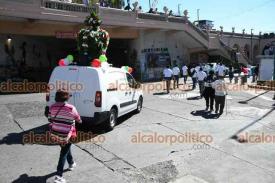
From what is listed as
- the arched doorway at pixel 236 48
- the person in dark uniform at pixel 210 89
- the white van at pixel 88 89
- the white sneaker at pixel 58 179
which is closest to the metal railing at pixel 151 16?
the person in dark uniform at pixel 210 89

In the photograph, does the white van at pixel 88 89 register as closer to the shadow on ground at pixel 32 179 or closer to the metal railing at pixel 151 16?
the shadow on ground at pixel 32 179

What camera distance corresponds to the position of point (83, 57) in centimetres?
1123

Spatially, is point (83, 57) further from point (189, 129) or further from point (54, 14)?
point (54, 14)

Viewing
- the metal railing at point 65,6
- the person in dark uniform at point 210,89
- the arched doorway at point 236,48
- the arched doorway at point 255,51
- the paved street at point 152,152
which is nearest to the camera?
the paved street at point 152,152

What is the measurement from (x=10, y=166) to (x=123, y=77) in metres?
5.24

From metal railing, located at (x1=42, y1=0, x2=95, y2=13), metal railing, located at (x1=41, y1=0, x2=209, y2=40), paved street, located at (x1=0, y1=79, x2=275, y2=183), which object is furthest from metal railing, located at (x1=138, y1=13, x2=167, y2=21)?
paved street, located at (x1=0, y1=79, x2=275, y2=183)

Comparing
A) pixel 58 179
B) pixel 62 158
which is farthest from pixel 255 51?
pixel 58 179

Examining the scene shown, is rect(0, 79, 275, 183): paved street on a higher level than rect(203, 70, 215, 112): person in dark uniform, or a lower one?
lower

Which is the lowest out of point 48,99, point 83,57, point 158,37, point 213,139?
point 213,139

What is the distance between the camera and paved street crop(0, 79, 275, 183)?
22.5ft

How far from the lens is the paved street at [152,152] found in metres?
6.87

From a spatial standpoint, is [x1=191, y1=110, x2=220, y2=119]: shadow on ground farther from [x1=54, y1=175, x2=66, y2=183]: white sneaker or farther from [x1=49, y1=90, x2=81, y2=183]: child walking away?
[x1=54, y1=175, x2=66, y2=183]: white sneaker

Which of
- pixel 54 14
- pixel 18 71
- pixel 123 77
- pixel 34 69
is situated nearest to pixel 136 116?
pixel 123 77

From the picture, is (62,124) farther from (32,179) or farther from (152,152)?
(152,152)
